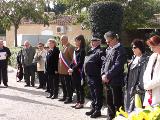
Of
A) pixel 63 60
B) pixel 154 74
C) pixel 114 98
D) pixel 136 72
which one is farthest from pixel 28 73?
pixel 154 74

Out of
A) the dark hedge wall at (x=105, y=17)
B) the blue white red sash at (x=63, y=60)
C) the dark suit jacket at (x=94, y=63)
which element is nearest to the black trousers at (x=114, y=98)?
the dark suit jacket at (x=94, y=63)

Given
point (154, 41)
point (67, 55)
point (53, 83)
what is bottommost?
point (53, 83)

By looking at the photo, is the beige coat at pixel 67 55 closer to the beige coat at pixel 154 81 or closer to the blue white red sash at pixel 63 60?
the blue white red sash at pixel 63 60

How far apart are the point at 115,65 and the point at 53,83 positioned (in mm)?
4448

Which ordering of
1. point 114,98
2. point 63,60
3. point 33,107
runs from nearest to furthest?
point 114,98 < point 33,107 < point 63,60

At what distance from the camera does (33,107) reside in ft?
35.4

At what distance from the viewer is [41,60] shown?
14352 millimetres

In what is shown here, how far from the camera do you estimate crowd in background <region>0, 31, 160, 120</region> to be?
20.6 feet

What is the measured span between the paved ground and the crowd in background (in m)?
0.34

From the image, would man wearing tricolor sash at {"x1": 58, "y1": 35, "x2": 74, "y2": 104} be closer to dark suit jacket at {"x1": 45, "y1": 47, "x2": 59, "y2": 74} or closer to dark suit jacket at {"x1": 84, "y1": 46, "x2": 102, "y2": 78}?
dark suit jacket at {"x1": 45, "y1": 47, "x2": 59, "y2": 74}

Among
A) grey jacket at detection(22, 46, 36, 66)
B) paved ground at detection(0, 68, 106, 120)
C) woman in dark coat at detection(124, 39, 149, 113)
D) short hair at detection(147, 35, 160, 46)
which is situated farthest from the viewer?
grey jacket at detection(22, 46, 36, 66)

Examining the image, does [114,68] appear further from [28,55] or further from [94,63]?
[28,55]

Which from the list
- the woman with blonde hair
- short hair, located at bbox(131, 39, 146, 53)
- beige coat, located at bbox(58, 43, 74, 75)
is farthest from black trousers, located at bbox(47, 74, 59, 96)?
the woman with blonde hair

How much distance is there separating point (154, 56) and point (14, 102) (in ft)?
20.8
